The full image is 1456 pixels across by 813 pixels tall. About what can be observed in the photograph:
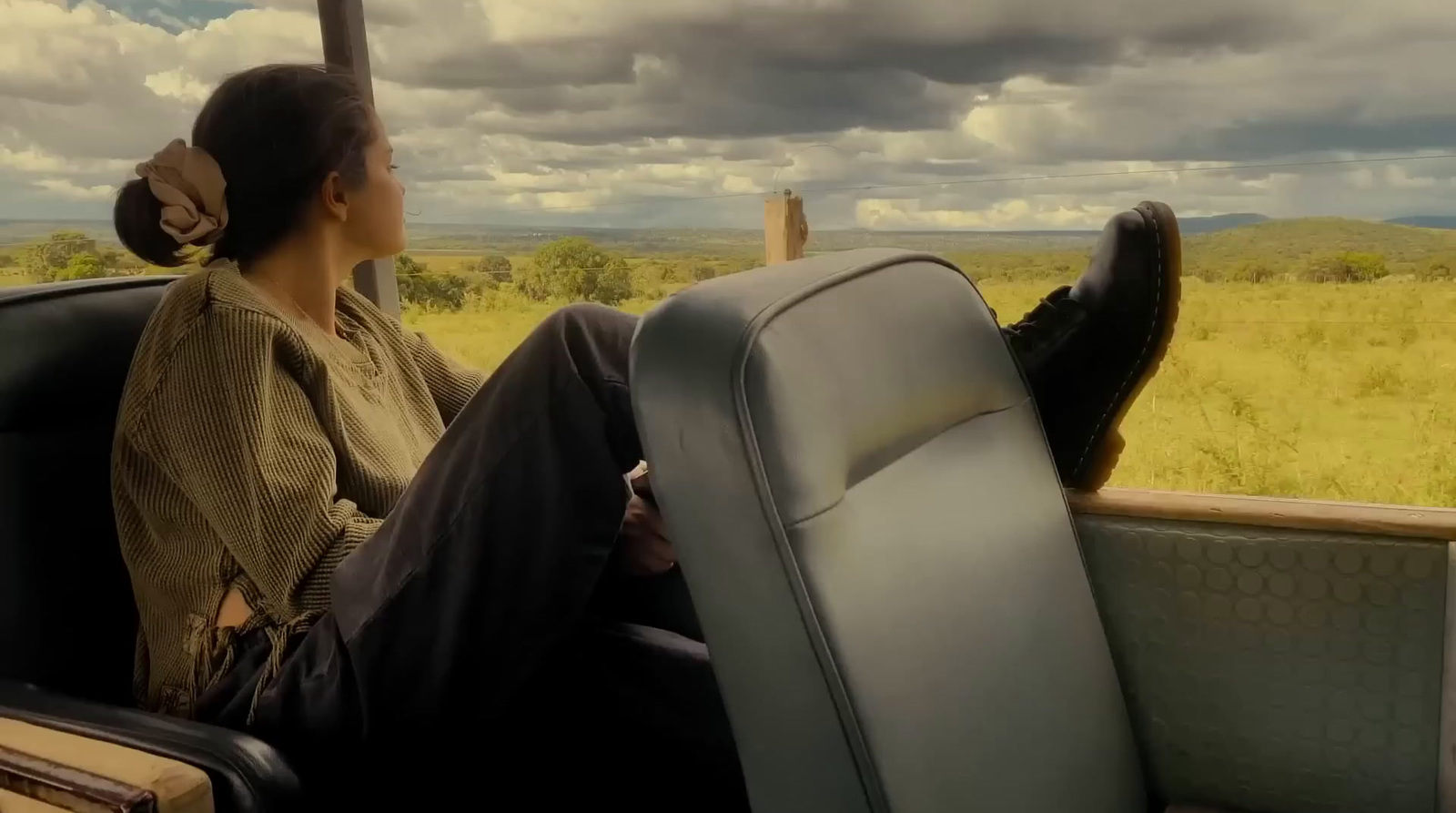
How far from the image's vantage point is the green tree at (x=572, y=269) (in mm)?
3156

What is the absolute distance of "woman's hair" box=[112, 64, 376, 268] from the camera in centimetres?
139

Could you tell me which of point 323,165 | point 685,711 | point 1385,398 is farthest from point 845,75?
point 685,711

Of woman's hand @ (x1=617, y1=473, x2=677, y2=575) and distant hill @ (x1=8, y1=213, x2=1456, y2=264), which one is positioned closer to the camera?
woman's hand @ (x1=617, y1=473, x2=677, y2=575)

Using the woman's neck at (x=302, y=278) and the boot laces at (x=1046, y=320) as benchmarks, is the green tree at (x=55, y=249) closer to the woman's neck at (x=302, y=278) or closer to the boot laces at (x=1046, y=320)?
the woman's neck at (x=302, y=278)

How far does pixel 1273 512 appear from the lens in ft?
3.55

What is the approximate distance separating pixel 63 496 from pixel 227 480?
0.23 meters

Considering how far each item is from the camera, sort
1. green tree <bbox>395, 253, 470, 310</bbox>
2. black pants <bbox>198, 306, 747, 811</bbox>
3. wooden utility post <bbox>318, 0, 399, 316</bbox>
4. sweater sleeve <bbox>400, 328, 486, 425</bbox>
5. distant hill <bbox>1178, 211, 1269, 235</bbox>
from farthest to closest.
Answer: green tree <bbox>395, 253, 470, 310</bbox> → distant hill <bbox>1178, 211, 1269, 235</bbox> → wooden utility post <bbox>318, 0, 399, 316</bbox> → sweater sleeve <bbox>400, 328, 486, 425</bbox> → black pants <bbox>198, 306, 747, 811</bbox>

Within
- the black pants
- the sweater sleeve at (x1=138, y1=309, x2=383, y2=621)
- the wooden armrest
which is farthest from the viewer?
the sweater sleeve at (x1=138, y1=309, x2=383, y2=621)

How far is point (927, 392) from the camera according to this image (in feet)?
2.64

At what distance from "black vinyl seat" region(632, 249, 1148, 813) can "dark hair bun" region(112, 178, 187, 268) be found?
0.99 m

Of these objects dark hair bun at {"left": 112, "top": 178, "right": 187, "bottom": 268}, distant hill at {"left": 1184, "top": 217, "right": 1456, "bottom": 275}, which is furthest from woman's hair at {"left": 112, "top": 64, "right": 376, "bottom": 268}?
distant hill at {"left": 1184, "top": 217, "right": 1456, "bottom": 275}

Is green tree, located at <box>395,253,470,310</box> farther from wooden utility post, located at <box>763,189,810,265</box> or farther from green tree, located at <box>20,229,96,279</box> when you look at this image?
wooden utility post, located at <box>763,189,810,265</box>

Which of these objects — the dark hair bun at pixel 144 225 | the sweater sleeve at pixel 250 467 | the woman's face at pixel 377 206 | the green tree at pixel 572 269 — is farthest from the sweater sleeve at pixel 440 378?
the green tree at pixel 572 269

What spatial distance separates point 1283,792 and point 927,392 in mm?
630
